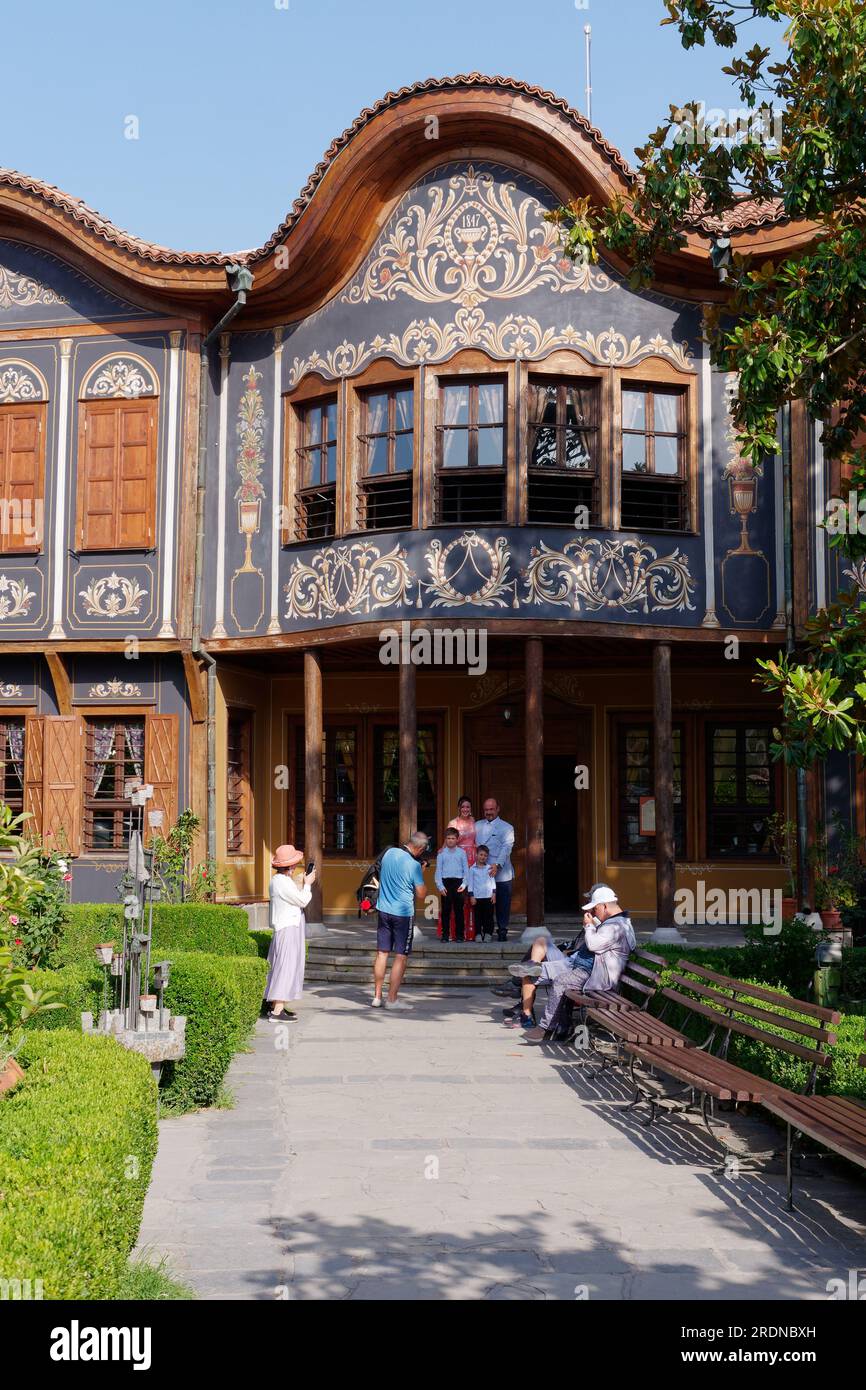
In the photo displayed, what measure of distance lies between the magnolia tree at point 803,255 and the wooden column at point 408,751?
20.6 ft

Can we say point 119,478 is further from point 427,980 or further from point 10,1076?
point 10,1076

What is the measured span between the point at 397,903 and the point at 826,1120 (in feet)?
22.5

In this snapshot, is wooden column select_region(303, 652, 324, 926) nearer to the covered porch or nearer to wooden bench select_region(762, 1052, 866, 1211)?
the covered porch

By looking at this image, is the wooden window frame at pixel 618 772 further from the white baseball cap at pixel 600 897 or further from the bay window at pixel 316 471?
the white baseball cap at pixel 600 897

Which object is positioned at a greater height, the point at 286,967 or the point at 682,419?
the point at 682,419

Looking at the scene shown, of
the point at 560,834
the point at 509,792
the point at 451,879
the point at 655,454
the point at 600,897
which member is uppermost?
the point at 655,454

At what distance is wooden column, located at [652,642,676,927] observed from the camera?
634 inches

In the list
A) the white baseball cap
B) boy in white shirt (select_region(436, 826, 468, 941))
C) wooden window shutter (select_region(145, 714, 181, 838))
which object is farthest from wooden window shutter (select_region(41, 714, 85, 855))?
the white baseball cap

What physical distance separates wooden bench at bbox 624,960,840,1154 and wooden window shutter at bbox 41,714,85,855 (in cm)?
955

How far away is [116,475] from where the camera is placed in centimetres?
1762

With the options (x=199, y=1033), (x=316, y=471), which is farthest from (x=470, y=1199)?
(x=316, y=471)
